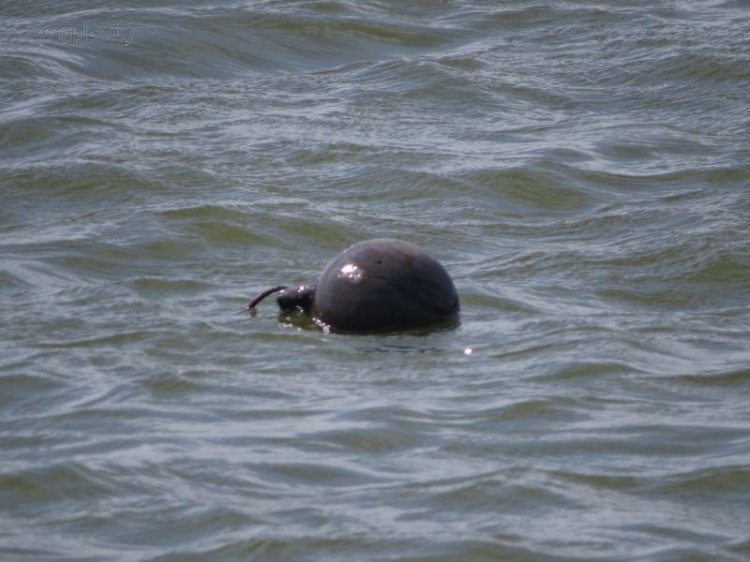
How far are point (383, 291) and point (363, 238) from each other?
6.30ft

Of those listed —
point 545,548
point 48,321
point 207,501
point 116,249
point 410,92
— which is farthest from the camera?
point 410,92

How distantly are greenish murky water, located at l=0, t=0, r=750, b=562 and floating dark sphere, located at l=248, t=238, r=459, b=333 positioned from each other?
117 mm

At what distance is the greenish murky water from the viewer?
5012mm

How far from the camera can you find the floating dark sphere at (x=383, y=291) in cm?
696

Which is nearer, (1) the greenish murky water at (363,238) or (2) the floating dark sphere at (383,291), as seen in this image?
(1) the greenish murky water at (363,238)

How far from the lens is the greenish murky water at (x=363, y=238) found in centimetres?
501

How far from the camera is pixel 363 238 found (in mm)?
8852

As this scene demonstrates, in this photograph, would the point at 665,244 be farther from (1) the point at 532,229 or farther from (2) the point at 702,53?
(2) the point at 702,53

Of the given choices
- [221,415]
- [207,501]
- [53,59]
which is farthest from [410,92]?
[207,501]

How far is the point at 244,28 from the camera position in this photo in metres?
13.9

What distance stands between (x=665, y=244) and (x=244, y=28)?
20.6ft

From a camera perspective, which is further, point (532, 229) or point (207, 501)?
point (532, 229)

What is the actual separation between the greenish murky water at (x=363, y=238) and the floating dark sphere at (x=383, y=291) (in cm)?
12

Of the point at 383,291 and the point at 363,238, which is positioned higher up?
the point at 383,291
